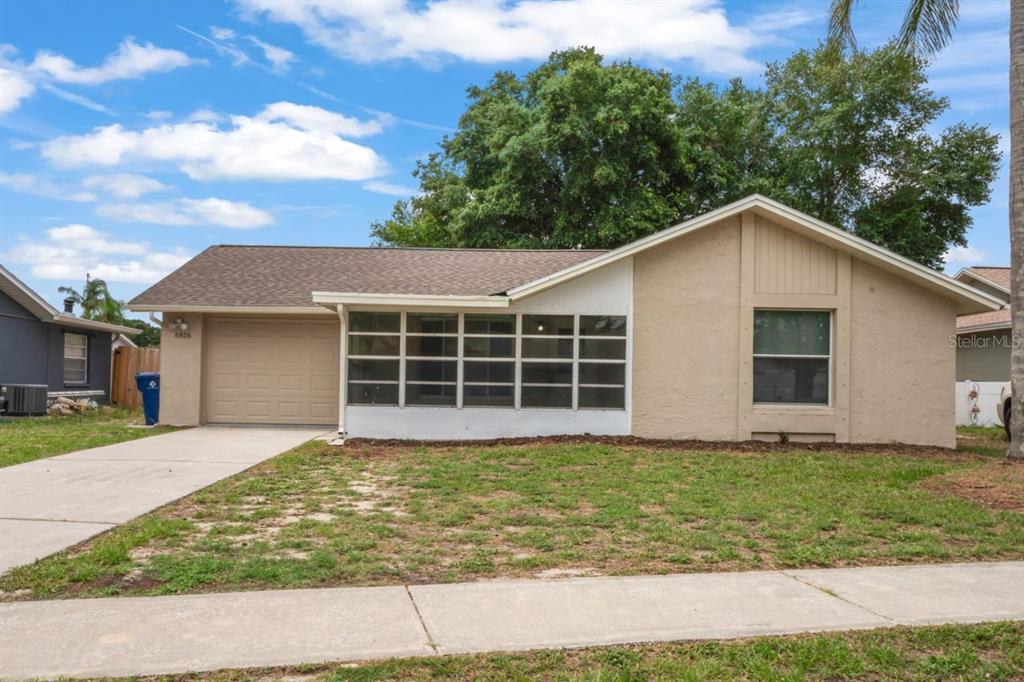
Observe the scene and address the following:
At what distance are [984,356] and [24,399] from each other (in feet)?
77.9

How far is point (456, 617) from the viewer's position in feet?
14.7

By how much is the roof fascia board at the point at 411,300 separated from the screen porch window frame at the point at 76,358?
12.8 m

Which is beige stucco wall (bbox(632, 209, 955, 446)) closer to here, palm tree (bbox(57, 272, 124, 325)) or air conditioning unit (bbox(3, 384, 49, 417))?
air conditioning unit (bbox(3, 384, 49, 417))

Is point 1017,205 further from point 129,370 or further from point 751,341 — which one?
point 129,370

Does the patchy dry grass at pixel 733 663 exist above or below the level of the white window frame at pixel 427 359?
below

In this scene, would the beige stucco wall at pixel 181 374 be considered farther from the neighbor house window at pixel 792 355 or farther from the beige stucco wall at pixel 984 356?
the beige stucco wall at pixel 984 356

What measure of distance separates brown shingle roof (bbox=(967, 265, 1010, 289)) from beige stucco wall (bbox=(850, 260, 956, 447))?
340 inches

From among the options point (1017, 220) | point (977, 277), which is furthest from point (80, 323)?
point (977, 277)

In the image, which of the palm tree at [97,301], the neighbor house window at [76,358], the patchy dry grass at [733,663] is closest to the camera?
the patchy dry grass at [733,663]

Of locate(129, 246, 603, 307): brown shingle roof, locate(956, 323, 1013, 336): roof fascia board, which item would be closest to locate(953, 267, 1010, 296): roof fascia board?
locate(956, 323, 1013, 336): roof fascia board

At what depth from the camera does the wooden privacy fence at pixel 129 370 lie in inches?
953

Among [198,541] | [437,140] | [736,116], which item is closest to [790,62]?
[736,116]

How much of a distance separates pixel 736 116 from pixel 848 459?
19182 millimetres

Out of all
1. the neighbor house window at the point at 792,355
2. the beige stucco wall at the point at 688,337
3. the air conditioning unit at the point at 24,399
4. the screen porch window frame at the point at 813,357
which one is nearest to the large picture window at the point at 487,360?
the beige stucco wall at the point at 688,337
